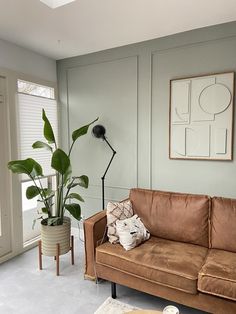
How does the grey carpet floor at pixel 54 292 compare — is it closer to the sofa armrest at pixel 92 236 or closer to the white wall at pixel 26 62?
the sofa armrest at pixel 92 236

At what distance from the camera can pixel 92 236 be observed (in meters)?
2.26

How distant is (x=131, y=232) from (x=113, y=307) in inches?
25.2

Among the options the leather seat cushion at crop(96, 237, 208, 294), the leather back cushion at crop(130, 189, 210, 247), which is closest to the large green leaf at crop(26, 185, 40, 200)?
the leather seat cushion at crop(96, 237, 208, 294)

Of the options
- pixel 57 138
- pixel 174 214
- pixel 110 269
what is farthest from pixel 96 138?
pixel 110 269

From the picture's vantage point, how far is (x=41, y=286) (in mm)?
2367

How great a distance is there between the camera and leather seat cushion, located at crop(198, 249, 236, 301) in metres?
1.64

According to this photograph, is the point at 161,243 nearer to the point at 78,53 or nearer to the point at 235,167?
the point at 235,167

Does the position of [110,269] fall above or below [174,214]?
below

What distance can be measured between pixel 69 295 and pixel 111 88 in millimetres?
2435

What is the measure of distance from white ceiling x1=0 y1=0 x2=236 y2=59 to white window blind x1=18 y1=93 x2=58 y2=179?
695 mm

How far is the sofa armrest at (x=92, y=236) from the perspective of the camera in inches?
89.1

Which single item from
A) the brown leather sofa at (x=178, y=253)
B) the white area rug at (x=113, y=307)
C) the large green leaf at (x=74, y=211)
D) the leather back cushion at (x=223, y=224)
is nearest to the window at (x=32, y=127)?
the large green leaf at (x=74, y=211)

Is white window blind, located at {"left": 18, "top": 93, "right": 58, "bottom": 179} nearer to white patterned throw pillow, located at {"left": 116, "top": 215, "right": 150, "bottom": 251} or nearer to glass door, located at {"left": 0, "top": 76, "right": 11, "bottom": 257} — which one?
glass door, located at {"left": 0, "top": 76, "right": 11, "bottom": 257}

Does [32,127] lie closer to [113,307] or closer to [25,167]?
[25,167]
